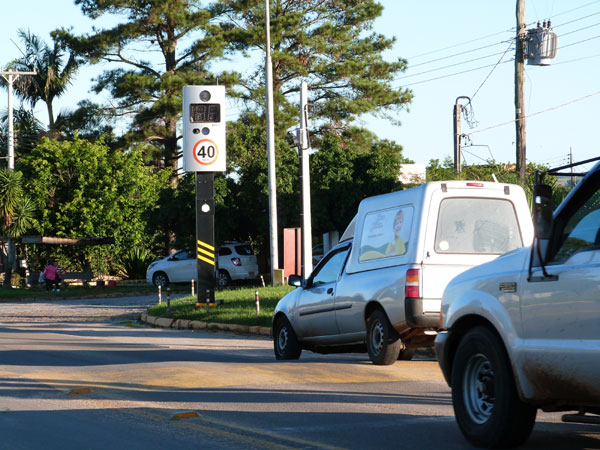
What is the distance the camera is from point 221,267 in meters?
38.0

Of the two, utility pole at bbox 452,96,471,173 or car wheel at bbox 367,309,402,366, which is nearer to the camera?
car wheel at bbox 367,309,402,366

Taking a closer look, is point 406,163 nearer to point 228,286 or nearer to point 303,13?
point 303,13

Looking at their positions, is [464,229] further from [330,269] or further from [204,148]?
[204,148]

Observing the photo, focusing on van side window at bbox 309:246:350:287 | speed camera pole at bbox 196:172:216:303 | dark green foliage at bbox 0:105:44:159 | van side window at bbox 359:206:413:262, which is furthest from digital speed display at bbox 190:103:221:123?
dark green foliage at bbox 0:105:44:159

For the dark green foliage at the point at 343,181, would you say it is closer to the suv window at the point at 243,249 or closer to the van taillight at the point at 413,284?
the suv window at the point at 243,249

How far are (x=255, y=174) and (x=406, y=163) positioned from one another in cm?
1630

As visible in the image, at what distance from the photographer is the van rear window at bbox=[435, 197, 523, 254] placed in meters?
11.6

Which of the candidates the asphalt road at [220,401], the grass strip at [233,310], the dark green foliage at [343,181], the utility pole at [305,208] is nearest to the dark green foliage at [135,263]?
the dark green foliage at [343,181]

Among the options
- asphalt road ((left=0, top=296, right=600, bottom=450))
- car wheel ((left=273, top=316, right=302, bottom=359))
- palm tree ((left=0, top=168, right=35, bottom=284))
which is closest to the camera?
asphalt road ((left=0, top=296, right=600, bottom=450))

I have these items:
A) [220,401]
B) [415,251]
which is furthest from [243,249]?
[220,401]

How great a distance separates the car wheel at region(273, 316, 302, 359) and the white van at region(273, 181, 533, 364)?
3.65 feet

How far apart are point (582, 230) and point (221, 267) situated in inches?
1275

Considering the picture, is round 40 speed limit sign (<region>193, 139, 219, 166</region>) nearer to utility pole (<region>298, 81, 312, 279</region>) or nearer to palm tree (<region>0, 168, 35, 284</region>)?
utility pole (<region>298, 81, 312, 279</region>)

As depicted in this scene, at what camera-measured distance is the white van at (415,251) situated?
11438 millimetres
